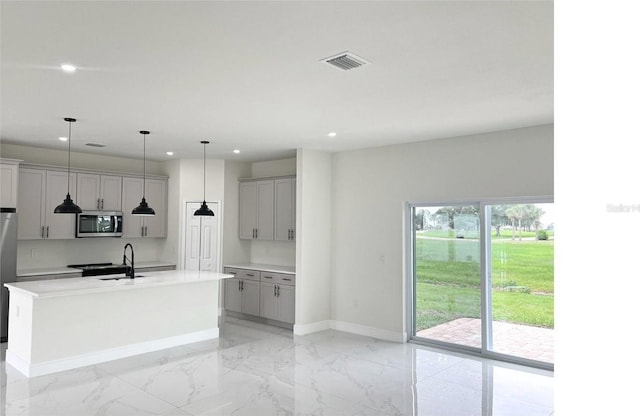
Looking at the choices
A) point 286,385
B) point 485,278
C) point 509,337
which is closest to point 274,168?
point 485,278

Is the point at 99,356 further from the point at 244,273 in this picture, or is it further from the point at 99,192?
the point at 99,192

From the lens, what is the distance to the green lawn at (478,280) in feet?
16.9

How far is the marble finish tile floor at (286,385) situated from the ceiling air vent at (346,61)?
9.26 feet

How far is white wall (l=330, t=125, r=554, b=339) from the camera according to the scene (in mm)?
5121

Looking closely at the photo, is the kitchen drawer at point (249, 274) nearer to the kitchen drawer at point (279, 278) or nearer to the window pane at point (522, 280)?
the kitchen drawer at point (279, 278)

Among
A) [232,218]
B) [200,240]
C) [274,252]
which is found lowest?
[274,252]

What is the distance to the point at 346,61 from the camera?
9.98 feet

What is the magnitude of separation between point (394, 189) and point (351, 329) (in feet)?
7.23

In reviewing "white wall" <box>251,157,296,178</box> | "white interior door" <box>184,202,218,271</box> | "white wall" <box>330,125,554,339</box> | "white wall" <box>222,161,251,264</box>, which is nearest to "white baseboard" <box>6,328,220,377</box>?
"white interior door" <box>184,202,218,271</box>

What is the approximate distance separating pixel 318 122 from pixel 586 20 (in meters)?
4.44

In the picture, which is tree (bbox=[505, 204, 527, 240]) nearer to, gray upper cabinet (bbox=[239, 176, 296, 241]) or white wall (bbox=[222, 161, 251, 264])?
gray upper cabinet (bbox=[239, 176, 296, 241])

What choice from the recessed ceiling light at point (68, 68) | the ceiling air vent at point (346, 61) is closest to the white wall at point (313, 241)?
the ceiling air vent at point (346, 61)

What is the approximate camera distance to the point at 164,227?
313 inches

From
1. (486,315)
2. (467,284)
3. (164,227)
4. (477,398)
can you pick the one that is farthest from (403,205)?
(164,227)
